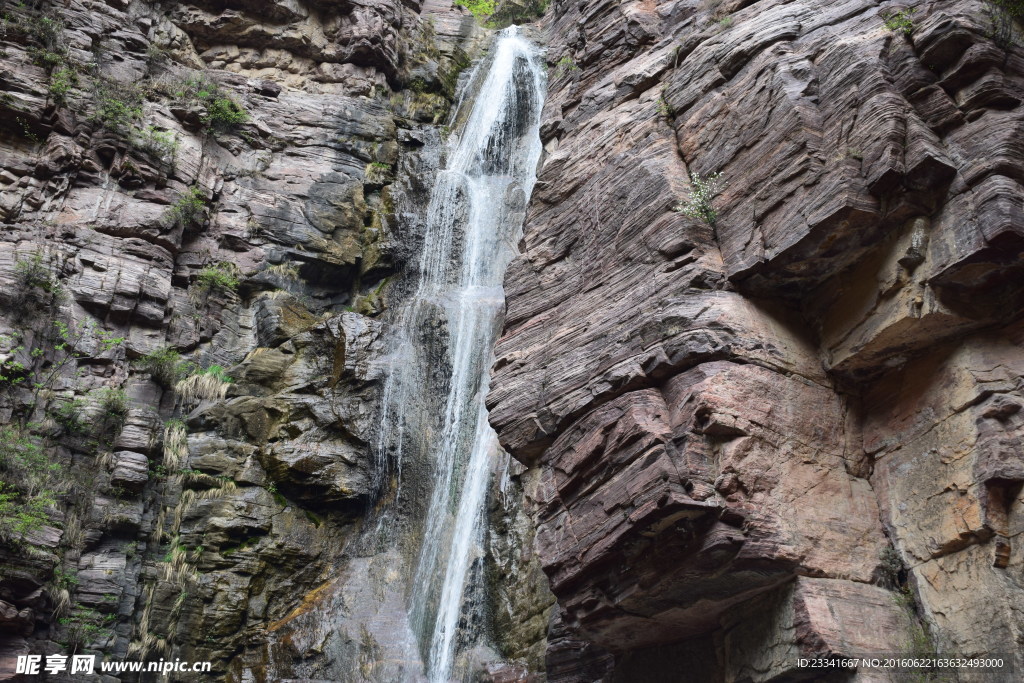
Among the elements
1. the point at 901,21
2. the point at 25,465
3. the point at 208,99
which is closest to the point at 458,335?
the point at 25,465

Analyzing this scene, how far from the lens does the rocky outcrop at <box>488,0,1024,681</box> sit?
262 inches

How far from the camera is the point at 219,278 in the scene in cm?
1697

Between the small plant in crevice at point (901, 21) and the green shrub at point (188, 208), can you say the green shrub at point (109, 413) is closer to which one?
the green shrub at point (188, 208)

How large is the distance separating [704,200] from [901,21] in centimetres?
259

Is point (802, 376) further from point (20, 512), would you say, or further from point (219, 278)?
point (219, 278)

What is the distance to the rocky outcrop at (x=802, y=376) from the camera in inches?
262

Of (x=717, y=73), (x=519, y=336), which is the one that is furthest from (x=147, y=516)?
(x=717, y=73)

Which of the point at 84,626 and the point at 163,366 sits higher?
the point at 163,366

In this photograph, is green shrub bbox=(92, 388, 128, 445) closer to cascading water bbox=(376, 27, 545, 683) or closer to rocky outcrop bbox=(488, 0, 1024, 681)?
cascading water bbox=(376, 27, 545, 683)

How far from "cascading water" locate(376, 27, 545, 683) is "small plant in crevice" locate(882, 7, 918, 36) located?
8.84 meters

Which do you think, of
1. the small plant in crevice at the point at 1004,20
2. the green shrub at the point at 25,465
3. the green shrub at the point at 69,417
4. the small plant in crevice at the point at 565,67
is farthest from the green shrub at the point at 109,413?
the small plant in crevice at the point at 1004,20

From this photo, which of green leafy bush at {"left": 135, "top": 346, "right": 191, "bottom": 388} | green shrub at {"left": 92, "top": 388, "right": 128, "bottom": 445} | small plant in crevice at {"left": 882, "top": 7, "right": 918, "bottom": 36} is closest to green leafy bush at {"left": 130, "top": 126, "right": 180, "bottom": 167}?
green leafy bush at {"left": 135, "top": 346, "right": 191, "bottom": 388}

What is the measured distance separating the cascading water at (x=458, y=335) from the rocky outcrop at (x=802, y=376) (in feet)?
14.5

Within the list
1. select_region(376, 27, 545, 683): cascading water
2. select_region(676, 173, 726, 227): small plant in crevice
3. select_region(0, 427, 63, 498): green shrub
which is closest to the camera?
select_region(676, 173, 726, 227): small plant in crevice
